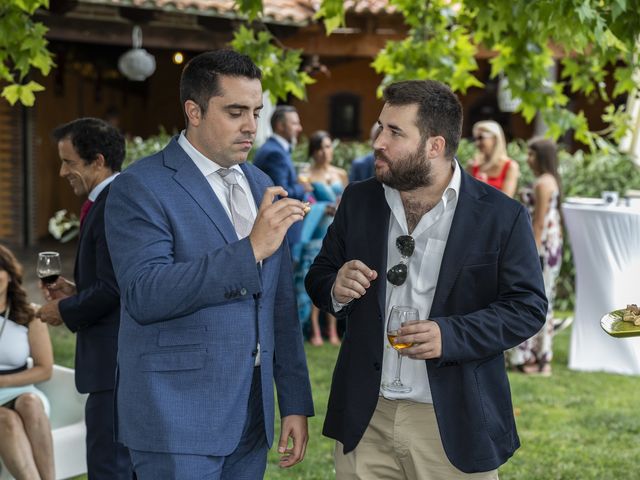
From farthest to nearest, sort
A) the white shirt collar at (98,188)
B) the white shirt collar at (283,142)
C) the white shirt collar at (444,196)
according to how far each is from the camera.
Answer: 1. the white shirt collar at (283,142)
2. the white shirt collar at (98,188)
3. the white shirt collar at (444,196)

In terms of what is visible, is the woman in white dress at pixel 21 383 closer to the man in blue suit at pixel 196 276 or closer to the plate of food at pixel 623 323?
the man in blue suit at pixel 196 276

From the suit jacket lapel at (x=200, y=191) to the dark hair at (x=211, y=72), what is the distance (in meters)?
0.16

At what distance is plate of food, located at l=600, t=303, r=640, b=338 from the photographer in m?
2.98

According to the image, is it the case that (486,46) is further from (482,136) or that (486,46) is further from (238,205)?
(238,205)

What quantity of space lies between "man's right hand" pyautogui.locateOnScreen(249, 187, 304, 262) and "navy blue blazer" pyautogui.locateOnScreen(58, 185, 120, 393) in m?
1.34

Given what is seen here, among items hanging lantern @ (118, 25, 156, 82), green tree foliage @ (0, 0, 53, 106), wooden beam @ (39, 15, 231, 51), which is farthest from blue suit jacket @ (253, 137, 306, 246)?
wooden beam @ (39, 15, 231, 51)

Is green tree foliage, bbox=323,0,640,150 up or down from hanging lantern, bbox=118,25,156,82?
down

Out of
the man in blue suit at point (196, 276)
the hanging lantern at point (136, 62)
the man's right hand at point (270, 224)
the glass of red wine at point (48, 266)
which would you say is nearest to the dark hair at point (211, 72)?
the man in blue suit at point (196, 276)

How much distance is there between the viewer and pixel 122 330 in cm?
279

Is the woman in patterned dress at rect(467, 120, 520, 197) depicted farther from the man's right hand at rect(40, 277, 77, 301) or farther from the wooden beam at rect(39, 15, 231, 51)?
the wooden beam at rect(39, 15, 231, 51)

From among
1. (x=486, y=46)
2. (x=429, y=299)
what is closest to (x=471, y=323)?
(x=429, y=299)

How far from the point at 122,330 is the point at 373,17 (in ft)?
40.9

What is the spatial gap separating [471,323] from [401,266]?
287mm

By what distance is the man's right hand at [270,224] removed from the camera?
252 cm
